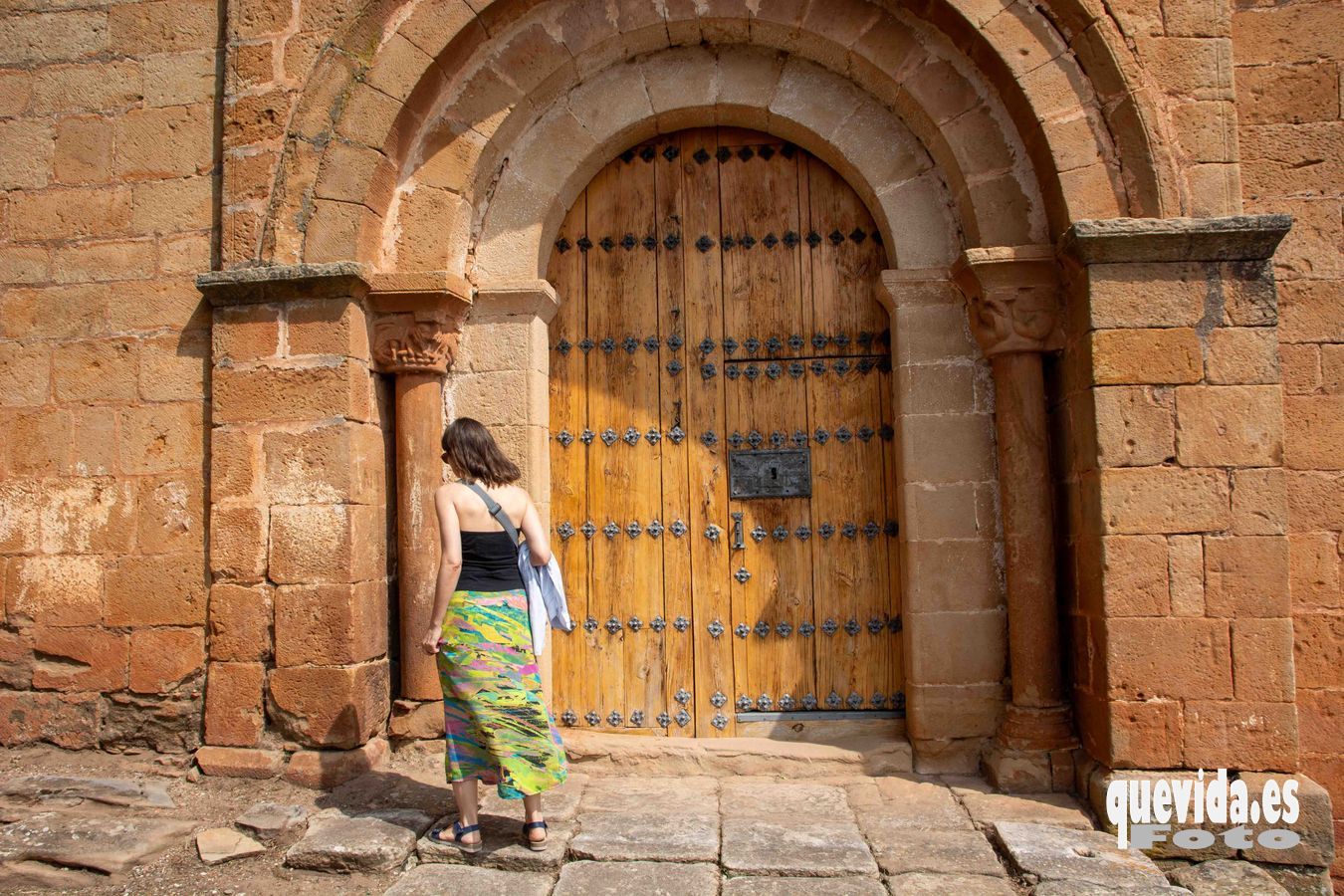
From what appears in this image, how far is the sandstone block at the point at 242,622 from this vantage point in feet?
13.0

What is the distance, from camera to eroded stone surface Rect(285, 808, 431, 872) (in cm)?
323

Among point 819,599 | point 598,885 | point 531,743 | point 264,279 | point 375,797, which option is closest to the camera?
point 598,885

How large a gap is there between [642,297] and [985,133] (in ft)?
5.45

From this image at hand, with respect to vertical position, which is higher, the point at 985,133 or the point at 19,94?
the point at 19,94

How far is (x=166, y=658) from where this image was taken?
13.4ft

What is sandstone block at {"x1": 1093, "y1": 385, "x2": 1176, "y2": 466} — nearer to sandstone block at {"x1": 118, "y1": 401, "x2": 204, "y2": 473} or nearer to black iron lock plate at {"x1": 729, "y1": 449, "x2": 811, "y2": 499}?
black iron lock plate at {"x1": 729, "y1": 449, "x2": 811, "y2": 499}

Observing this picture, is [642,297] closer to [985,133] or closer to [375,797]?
[985,133]

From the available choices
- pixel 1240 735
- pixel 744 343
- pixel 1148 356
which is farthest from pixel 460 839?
pixel 1148 356

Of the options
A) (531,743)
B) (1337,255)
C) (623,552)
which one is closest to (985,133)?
(1337,255)

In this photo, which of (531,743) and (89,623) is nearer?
(531,743)

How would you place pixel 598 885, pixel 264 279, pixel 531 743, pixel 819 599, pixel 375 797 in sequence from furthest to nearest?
pixel 819 599, pixel 264 279, pixel 375 797, pixel 531 743, pixel 598 885

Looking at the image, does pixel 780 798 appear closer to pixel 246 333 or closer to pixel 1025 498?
pixel 1025 498

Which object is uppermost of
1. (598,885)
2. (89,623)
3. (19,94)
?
(19,94)

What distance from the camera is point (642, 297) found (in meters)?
4.55
